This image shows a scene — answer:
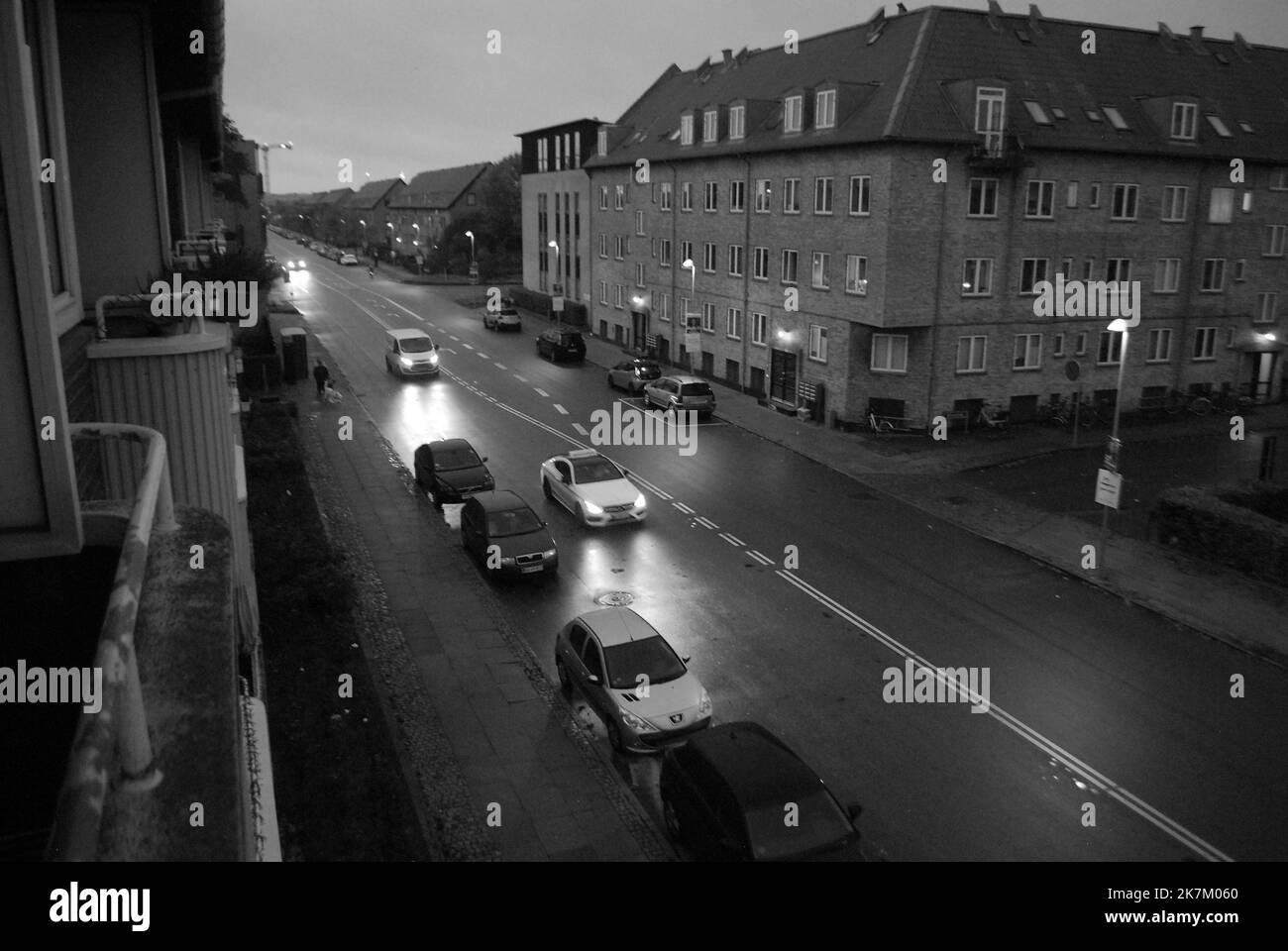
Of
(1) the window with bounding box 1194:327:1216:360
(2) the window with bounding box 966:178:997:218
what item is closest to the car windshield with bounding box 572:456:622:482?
(2) the window with bounding box 966:178:997:218

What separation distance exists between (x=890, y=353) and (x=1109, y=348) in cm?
844

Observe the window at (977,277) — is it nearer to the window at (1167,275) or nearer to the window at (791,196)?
the window at (791,196)

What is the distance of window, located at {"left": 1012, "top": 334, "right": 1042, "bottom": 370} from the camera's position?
104 ft

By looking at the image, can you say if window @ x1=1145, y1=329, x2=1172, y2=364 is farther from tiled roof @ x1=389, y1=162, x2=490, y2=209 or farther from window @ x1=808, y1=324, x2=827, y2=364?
tiled roof @ x1=389, y1=162, x2=490, y2=209

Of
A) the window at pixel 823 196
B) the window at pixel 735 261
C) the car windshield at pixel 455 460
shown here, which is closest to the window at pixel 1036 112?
the window at pixel 823 196

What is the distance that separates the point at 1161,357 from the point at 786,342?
13037mm

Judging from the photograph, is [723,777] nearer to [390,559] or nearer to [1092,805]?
[1092,805]

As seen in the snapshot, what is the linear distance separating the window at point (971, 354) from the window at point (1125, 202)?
6.73m

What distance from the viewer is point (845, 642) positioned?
15.6 metres

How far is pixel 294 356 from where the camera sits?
38.0m

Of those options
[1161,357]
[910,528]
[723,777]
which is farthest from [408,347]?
[723,777]

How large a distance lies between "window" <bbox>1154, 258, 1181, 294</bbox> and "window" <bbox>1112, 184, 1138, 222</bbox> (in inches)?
87.9

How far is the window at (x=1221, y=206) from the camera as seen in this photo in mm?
34500

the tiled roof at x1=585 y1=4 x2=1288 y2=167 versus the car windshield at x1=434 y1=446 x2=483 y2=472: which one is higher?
the tiled roof at x1=585 y1=4 x2=1288 y2=167
